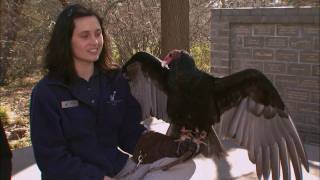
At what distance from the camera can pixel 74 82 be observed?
7.93 feet

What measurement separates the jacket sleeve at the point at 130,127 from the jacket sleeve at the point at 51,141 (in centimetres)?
41

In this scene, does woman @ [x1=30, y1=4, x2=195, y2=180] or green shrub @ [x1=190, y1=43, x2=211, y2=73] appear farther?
green shrub @ [x1=190, y1=43, x2=211, y2=73]

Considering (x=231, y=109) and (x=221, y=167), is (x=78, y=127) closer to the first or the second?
(x=231, y=109)

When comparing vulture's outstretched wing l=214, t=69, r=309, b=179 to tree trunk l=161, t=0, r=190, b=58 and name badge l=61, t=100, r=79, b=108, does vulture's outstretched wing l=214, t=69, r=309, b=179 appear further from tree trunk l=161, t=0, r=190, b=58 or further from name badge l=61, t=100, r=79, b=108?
tree trunk l=161, t=0, r=190, b=58

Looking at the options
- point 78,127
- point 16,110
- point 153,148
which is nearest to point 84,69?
point 78,127

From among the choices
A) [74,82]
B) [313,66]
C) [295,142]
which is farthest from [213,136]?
[313,66]

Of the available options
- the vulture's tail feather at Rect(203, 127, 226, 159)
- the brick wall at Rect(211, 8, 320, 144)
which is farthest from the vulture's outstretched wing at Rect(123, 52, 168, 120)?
the brick wall at Rect(211, 8, 320, 144)

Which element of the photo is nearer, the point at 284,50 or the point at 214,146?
the point at 214,146

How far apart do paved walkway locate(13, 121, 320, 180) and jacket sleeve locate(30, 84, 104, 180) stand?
2.11m

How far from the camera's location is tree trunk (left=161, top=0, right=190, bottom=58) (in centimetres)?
657

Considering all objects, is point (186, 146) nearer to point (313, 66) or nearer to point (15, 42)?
point (313, 66)

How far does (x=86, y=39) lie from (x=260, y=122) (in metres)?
1.61

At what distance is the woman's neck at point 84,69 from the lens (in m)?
2.46

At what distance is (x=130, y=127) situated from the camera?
2.68 m
